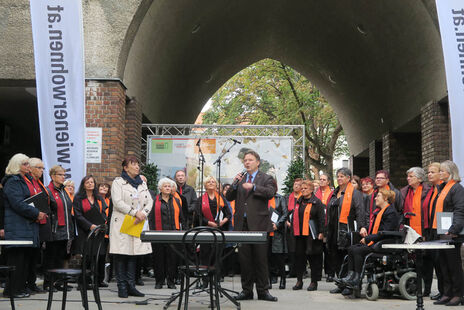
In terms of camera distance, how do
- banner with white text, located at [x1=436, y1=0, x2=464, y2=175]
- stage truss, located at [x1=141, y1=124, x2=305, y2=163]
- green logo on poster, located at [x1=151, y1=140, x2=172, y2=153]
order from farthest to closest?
green logo on poster, located at [x1=151, y1=140, x2=172, y2=153]
stage truss, located at [x1=141, y1=124, x2=305, y2=163]
banner with white text, located at [x1=436, y1=0, x2=464, y2=175]

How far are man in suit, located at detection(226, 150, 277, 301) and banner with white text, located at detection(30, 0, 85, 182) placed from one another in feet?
12.0

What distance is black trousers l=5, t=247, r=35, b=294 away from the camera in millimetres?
8477

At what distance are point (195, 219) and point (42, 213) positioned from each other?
344cm

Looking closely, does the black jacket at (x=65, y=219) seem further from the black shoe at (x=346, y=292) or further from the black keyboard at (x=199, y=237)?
the black shoe at (x=346, y=292)

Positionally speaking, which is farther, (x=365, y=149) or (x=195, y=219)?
(x=365, y=149)

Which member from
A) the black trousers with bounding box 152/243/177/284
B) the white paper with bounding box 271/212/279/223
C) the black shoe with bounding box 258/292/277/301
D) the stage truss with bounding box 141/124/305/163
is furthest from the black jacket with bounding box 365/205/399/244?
the stage truss with bounding box 141/124/305/163

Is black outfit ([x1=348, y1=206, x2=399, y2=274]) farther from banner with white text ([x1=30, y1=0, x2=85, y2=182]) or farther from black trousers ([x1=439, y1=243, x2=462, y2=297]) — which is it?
banner with white text ([x1=30, y1=0, x2=85, y2=182])

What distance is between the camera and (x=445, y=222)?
8336 millimetres

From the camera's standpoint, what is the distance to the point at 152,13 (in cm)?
1372

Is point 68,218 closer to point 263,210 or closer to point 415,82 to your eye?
point 263,210

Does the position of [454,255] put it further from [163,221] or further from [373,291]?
[163,221]

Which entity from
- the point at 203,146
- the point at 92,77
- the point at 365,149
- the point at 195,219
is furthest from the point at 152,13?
the point at 365,149

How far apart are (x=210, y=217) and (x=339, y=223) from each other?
2.35m

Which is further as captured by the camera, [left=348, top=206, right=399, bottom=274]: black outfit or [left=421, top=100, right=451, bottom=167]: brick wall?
[left=421, top=100, right=451, bottom=167]: brick wall
